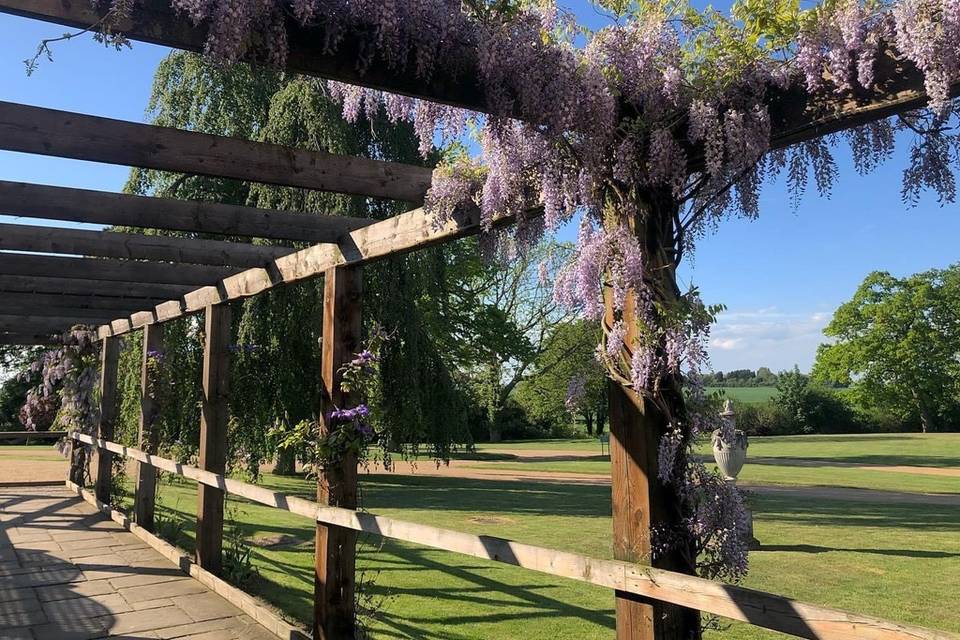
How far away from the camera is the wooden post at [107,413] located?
8586 millimetres

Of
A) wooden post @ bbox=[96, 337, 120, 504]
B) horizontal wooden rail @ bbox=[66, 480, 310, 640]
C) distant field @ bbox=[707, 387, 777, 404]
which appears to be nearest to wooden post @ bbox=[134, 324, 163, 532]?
horizontal wooden rail @ bbox=[66, 480, 310, 640]

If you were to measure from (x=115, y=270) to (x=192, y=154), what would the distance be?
3106 mm

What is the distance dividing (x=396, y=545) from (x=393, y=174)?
5.22 meters

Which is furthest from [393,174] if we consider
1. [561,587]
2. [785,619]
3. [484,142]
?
[561,587]

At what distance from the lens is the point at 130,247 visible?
4.79 meters

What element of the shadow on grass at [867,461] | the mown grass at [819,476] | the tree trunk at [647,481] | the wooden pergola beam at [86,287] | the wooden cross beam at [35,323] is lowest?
the shadow on grass at [867,461]

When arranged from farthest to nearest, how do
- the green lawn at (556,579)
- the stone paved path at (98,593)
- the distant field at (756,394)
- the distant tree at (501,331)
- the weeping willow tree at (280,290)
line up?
the distant field at (756,394) → the distant tree at (501,331) → the weeping willow tree at (280,290) → the green lawn at (556,579) → the stone paved path at (98,593)

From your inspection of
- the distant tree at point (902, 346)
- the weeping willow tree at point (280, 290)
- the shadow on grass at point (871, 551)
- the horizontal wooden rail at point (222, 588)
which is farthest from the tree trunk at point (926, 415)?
the horizontal wooden rail at point (222, 588)

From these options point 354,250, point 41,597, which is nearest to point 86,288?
point 41,597

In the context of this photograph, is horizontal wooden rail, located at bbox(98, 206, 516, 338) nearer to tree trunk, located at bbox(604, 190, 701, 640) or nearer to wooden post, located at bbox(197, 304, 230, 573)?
wooden post, located at bbox(197, 304, 230, 573)

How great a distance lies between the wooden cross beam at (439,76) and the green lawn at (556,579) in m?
3.05

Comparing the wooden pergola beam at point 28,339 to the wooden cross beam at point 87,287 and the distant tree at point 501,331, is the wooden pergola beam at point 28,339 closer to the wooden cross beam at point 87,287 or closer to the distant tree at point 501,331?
the wooden cross beam at point 87,287

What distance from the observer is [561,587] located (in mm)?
5879

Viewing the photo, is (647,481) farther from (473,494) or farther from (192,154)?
(473,494)
